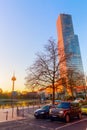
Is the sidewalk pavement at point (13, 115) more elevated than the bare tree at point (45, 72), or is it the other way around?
the bare tree at point (45, 72)

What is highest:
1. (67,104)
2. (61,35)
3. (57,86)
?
(61,35)

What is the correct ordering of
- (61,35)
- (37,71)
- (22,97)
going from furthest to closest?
1. (61,35)
2. (22,97)
3. (37,71)

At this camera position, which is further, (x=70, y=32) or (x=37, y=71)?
(x=70, y=32)

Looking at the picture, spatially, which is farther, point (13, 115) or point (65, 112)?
point (13, 115)

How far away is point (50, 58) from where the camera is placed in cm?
A: 2645

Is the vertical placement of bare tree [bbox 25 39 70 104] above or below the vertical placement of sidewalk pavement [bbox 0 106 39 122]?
above

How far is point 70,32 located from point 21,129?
162162 millimetres

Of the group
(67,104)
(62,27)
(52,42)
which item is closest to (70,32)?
(62,27)

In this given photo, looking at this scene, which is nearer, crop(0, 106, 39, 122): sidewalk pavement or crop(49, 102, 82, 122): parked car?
crop(49, 102, 82, 122): parked car

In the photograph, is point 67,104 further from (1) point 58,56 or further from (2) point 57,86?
(1) point 58,56

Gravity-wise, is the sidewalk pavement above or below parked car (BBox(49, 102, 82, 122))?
below

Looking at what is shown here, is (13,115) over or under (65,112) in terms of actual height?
under

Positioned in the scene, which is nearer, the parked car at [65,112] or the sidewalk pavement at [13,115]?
the parked car at [65,112]

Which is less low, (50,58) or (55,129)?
(50,58)
